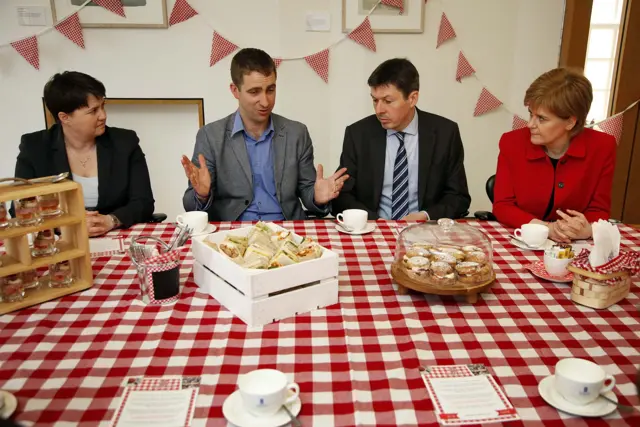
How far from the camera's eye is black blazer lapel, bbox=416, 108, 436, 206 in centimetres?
260

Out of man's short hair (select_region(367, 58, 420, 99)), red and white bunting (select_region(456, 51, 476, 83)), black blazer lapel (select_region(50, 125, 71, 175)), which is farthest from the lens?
red and white bunting (select_region(456, 51, 476, 83))

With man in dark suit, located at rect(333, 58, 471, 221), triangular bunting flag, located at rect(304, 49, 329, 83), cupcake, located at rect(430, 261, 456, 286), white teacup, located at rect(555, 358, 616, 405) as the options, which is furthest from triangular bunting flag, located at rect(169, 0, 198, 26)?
white teacup, located at rect(555, 358, 616, 405)

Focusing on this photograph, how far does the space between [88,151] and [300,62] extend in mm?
1536

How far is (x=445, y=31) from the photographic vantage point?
3.43 m

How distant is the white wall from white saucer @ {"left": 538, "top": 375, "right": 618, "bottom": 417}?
2730mm

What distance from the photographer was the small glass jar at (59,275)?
147 cm

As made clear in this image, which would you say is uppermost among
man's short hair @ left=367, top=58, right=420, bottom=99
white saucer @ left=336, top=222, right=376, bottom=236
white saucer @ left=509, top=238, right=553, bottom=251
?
man's short hair @ left=367, top=58, right=420, bottom=99

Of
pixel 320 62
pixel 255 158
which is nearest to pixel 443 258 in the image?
pixel 255 158

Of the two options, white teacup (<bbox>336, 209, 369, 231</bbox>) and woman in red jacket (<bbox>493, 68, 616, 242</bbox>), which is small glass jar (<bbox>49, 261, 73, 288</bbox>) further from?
woman in red jacket (<bbox>493, 68, 616, 242</bbox>)

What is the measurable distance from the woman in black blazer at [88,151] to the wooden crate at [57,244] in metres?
0.65

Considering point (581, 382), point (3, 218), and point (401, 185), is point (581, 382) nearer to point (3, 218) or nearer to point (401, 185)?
point (3, 218)

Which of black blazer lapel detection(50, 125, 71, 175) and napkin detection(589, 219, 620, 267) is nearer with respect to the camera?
napkin detection(589, 219, 620, 267)

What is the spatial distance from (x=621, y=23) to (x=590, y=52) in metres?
0.25

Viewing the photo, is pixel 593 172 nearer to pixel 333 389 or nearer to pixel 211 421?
pixel 333 389
